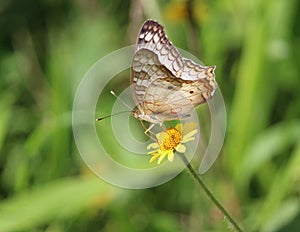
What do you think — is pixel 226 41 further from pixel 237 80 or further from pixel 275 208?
pixel 275 208

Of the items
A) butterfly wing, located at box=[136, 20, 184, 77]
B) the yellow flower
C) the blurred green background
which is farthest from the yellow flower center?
the blurred green background

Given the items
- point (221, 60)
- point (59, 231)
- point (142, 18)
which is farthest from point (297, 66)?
point (59, 231)

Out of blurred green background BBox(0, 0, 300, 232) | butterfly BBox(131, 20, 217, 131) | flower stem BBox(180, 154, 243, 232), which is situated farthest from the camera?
blurred green background BBox(0, 0, 300, 232)

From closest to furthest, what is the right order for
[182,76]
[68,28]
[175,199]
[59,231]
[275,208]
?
[182,76] < [275,208] < [59,231] < [175,199] < [68,28]

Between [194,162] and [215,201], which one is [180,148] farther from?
[194,162]

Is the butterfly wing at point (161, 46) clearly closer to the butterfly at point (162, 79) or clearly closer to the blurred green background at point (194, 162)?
the butterfly at point (162, 79)

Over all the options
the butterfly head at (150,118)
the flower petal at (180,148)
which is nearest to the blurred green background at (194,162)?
the butterfly head at (150,118)

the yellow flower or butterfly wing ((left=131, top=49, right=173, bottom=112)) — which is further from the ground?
butterfly wing ((left=131, top=49, right=173, bottom=112))

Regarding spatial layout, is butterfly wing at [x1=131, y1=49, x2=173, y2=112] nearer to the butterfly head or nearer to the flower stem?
the butterfly head
